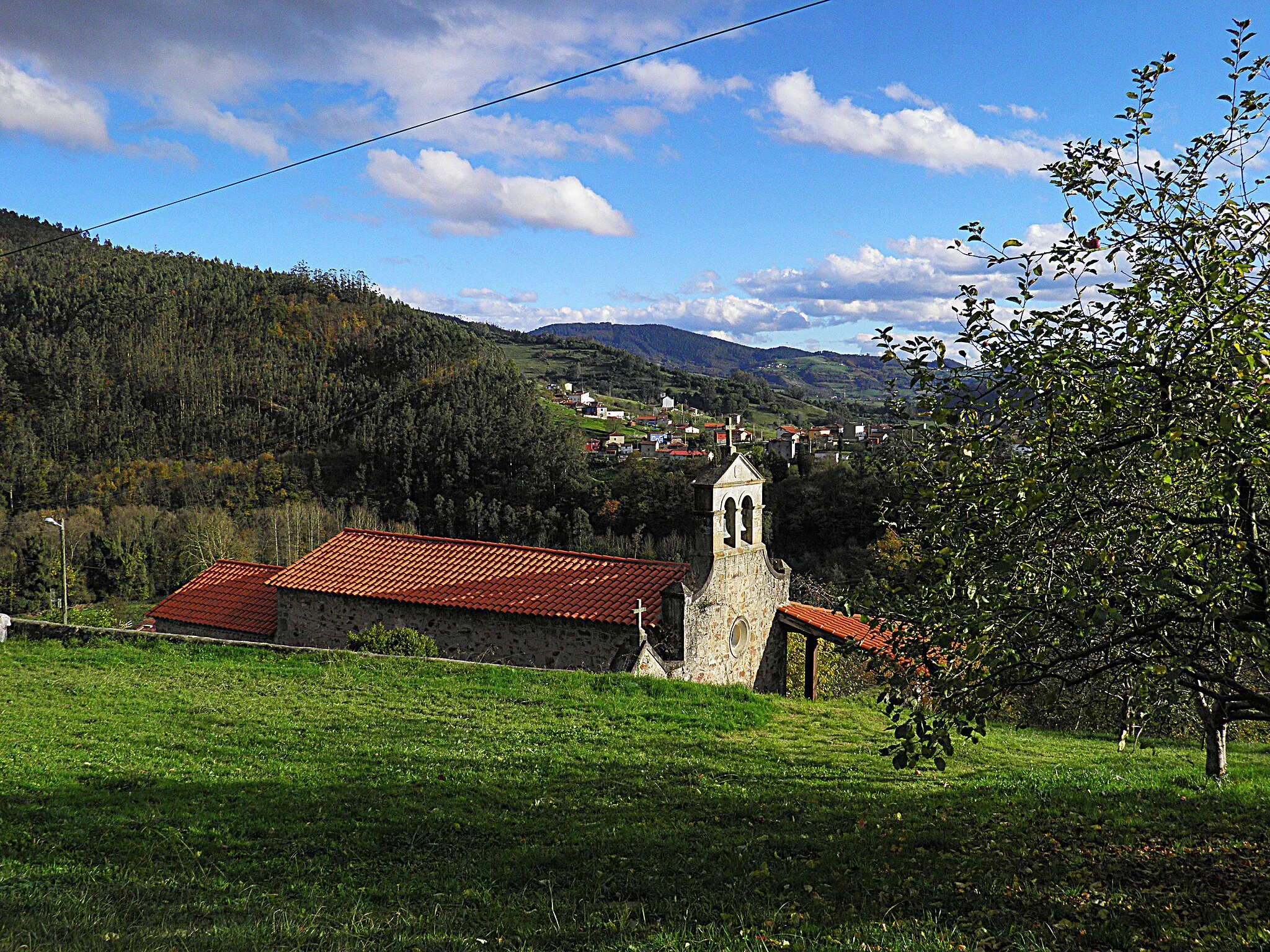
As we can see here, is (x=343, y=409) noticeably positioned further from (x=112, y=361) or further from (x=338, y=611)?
(x=338, y=611)

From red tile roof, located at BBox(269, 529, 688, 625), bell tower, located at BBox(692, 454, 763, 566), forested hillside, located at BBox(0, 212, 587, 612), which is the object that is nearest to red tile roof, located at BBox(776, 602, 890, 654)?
bell tower, located at BBox(692, 454, 763, 566)

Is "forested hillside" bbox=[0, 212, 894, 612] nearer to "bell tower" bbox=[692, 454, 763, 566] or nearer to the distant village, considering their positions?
the distant village

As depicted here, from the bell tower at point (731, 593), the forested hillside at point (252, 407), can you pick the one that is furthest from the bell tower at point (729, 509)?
the forested hillside at point (252, 407)

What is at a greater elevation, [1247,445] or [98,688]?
[1247,445]

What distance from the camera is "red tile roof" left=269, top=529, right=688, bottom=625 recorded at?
15.7 meters

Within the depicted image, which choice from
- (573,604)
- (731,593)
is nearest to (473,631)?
(573,604)

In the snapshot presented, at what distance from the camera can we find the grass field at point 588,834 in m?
4.88

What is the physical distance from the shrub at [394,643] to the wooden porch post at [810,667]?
23.5 feet

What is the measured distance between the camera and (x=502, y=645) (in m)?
15.9

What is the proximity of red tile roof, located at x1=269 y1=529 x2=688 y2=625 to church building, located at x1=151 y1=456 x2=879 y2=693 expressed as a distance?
0.03 metres

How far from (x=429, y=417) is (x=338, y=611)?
69.0 m

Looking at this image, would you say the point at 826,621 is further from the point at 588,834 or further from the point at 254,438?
the point at 254,438

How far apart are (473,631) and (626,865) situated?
34.0 ft

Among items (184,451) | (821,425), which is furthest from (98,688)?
(821,425)
